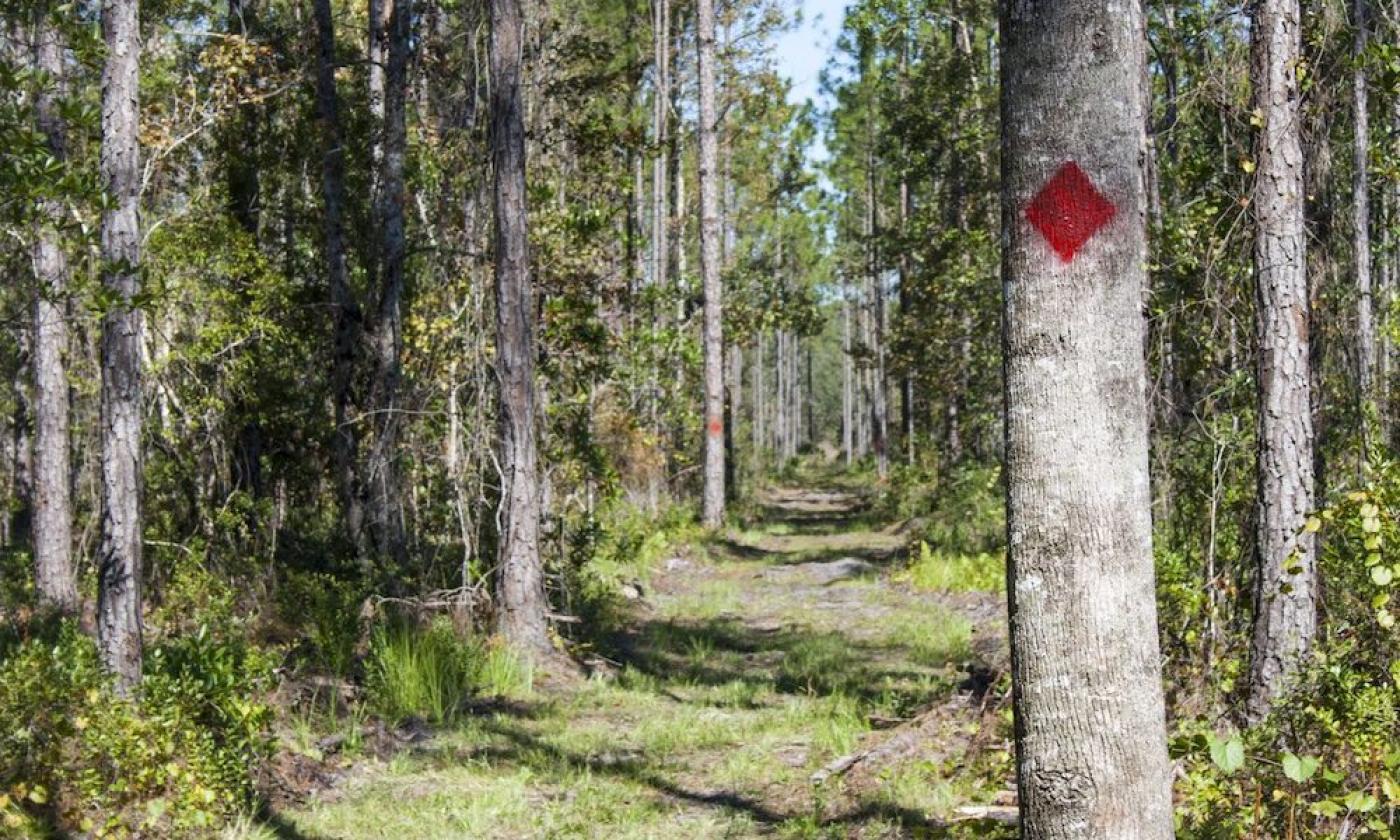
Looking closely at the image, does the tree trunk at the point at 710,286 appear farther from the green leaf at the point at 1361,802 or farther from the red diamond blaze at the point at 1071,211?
the red diamond blaze at the point at 1071,211

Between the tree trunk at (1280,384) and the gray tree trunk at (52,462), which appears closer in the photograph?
the tree trunk at (1280,384)

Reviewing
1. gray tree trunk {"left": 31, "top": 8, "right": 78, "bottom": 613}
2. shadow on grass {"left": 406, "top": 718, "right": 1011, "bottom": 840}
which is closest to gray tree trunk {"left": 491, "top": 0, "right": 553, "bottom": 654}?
shadow on grass {"left": 406, "top": 718, "right": 1011, "bottom": 840}

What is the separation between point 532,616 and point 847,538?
458 inches

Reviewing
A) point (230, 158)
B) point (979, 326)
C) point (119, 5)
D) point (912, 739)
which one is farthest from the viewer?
point (979, 326)

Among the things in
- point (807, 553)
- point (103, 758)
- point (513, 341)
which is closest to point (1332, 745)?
point (103, 758)

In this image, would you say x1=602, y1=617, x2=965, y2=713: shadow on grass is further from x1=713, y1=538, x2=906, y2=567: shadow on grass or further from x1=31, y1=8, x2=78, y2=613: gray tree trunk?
x1=31, y1=8, x2=78, y2=613: gray tree trunk

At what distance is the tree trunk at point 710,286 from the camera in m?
20.3

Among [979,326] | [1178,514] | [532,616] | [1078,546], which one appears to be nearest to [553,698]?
[532,616]

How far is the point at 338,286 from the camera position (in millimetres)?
12703

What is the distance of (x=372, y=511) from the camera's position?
1146 cm

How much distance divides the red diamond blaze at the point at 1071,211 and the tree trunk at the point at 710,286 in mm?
17230

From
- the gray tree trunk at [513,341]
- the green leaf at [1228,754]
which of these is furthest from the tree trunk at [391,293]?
the green leaf at [1228,754]

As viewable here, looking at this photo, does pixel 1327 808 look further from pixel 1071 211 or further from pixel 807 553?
pixel 807 553

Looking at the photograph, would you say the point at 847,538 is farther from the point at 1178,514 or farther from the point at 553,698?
the point at 1178,514
